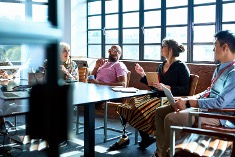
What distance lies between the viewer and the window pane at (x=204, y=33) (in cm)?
518

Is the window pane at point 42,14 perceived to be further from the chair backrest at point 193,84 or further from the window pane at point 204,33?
the window pane at point 204,33

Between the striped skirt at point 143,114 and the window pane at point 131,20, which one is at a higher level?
the window pane at point 131,20

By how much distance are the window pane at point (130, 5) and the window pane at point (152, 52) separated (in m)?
0.87

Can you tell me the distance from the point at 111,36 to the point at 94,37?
0.56 metres

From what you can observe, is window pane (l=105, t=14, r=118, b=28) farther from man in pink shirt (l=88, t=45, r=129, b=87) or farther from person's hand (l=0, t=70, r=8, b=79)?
person's hand (l=0, t=70, r=8, b=79)

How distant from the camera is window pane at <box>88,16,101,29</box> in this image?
7146mm

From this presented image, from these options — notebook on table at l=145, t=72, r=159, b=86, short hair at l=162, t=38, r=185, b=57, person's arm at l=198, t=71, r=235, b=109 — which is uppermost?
short hair at l=162, t=38, r=185, b=57

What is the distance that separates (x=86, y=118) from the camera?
9.70 feet

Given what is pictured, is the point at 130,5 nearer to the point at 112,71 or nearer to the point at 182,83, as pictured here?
the point at 112,71

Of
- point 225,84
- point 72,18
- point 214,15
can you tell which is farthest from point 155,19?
point 225,84

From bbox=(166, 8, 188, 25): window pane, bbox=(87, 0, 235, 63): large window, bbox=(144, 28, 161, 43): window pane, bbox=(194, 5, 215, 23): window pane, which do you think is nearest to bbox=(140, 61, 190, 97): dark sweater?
bbox=(87, 0, 235, 63): large window

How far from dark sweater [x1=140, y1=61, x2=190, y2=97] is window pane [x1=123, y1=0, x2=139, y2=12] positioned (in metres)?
3.11

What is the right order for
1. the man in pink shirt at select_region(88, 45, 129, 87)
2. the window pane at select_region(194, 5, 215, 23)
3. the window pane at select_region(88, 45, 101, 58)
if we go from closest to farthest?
the man in pink shirt at select_region(88, 45, 129, 87) < the window pane at select_region(194, 5, 215, 23) < the window pane at select_region(88, 45, 101, 58)

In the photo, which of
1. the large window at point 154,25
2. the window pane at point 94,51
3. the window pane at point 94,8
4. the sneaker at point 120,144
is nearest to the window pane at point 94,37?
the large window at point 154,25
